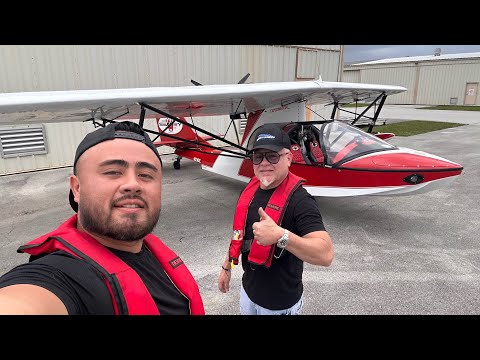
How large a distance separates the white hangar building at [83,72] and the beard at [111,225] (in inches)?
427

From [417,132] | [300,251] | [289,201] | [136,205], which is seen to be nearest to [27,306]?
[136,205]

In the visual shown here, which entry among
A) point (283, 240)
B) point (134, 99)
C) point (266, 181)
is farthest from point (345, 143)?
point (283, 240)

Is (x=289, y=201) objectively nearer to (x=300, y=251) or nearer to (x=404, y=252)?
(x=300, y=251)

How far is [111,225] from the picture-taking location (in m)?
1.18

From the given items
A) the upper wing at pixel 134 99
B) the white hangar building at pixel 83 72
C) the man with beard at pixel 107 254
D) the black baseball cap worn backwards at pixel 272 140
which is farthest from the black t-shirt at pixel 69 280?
the white hangar building at pixel 83 72

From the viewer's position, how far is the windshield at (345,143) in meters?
5.39

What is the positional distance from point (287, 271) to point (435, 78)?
4941 cm

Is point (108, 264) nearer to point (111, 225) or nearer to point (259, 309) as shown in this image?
point (111, 225)

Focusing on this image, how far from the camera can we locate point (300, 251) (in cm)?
167

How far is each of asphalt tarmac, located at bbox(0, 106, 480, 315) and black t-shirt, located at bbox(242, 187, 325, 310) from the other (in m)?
1.24

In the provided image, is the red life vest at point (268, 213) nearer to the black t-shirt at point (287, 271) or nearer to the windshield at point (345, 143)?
the black t-shirt at point (287, 271)

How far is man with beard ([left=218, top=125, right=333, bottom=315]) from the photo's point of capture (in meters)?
1.96

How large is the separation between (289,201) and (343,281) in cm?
216

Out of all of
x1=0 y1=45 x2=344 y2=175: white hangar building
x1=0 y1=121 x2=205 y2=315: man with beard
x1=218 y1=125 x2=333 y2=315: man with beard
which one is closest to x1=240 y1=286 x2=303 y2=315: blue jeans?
x1=218 y1=125 x2=333 y2=315: man with beard
